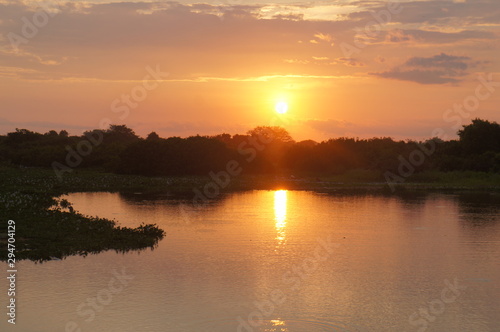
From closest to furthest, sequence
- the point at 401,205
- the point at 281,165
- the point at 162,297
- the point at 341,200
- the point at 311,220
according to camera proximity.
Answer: the point at 162,297 < the point at 311,220 < the point at 401,205 < the point at 341,200 < the point at 281,165

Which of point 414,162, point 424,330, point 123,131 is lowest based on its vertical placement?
point 424,330

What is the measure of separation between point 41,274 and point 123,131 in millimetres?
158652

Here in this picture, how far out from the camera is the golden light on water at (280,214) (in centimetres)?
3188

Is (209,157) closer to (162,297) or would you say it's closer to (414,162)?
(414,162)

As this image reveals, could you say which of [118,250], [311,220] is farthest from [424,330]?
[311,220]

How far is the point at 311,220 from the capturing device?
39.4m
